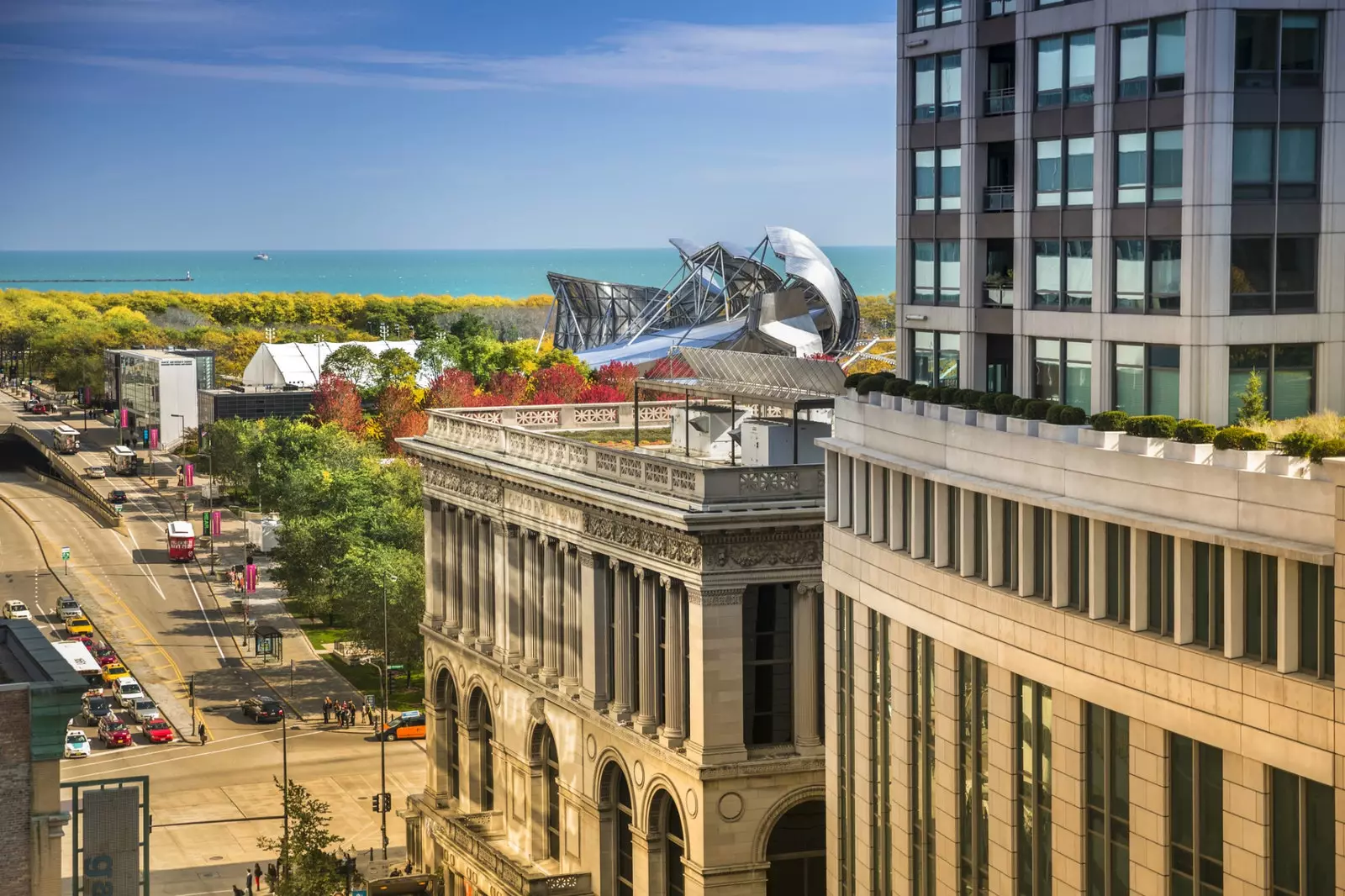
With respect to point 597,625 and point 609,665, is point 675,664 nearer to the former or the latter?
point 609,665

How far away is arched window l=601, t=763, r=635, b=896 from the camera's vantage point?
75312 millimetres

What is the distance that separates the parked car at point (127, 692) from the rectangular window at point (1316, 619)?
102715mm

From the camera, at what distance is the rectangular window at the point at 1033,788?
Result: 45062 millimetres

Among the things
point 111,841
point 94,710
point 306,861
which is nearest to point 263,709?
point 94,710

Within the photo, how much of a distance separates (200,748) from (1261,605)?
304 ft

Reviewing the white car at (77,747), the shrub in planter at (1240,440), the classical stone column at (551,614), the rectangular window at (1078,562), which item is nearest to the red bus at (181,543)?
the white car at (77,747)

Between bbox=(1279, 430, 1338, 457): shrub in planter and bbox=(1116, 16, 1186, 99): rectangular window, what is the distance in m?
13.7

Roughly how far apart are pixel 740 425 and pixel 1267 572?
1592 inches

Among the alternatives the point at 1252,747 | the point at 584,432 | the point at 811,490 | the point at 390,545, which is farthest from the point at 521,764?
the point at 390,545

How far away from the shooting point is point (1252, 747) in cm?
3741

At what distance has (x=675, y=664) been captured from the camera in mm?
69188

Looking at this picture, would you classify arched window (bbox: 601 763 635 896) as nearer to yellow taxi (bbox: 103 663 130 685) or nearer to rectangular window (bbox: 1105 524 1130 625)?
rectangular window (bbox: 1105 524 1130 625)

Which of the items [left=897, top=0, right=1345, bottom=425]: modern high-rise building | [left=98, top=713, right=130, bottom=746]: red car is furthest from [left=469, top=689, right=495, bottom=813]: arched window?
[left=897, top=0, right=1345, bottom=425]: modern high-rise building

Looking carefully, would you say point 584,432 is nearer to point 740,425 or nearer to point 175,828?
point 740,425
